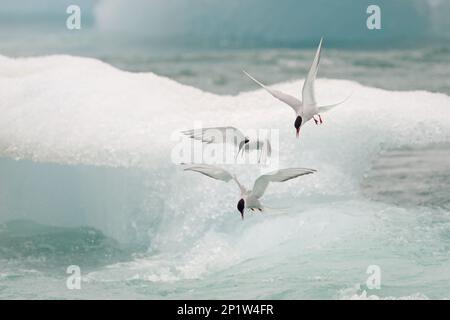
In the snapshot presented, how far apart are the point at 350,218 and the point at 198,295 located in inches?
34.1

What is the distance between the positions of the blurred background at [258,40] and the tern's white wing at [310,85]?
0.84 m

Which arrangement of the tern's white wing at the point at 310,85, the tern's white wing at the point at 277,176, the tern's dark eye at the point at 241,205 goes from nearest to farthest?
the tern's white wing at the point at 310,85, the tern's white wing at the point at 277,176, the tern's dark eye at the point at 241,205

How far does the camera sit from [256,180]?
3.36 m

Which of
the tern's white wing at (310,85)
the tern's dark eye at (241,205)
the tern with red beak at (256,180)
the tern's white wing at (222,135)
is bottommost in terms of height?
the tern's dark eye at (241,205)

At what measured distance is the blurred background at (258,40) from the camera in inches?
159

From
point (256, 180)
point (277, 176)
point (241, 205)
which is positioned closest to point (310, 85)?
point (277, 176)

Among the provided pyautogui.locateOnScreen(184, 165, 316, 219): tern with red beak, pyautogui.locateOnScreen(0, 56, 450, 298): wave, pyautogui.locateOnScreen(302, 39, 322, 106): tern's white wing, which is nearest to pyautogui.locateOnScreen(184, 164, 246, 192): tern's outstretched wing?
pyautogui.locateOnScreen(184, 165, 316, 219): tern with red beak

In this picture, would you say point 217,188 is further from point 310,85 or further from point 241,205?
point 310,85

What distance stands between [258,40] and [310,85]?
113 centimetres

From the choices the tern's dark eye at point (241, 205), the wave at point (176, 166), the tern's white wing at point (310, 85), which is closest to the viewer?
the tern's white wing at point (310, 85)

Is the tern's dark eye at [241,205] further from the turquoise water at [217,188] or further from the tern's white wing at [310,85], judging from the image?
the tern's white wing at [310,85]

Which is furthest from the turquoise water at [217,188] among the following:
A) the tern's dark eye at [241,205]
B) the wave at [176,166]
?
the tern's dark eye at [241,205]

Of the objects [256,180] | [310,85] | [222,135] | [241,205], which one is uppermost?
[310,85]

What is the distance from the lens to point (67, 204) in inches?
152
